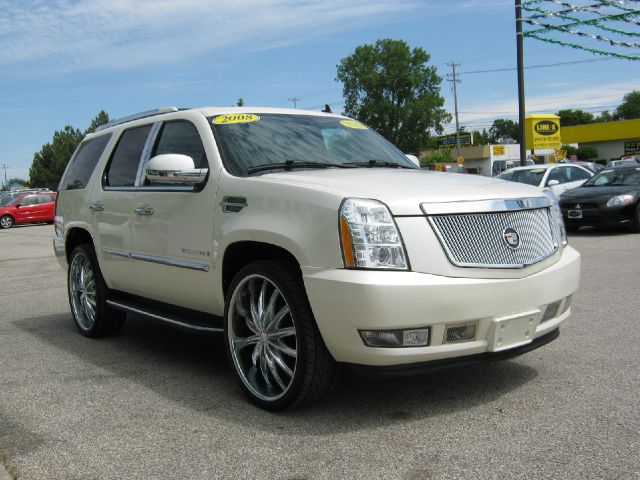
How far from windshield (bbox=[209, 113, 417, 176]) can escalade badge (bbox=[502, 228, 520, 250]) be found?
4.51 feet

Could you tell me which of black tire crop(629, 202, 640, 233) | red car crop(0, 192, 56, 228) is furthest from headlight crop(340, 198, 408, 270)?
red car crop(0, 192, 56, 228)

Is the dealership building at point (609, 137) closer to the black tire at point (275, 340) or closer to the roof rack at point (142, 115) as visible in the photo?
the roof rack at point (142, 115)

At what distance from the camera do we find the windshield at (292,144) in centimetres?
456

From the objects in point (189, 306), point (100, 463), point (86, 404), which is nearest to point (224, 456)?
point (100, 463)

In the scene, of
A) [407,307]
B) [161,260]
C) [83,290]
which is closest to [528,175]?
[83,290]

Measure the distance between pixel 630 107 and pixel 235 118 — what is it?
473ft

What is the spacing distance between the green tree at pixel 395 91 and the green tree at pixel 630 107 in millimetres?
67068

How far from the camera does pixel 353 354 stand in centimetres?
357

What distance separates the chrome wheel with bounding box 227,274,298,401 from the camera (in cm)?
395

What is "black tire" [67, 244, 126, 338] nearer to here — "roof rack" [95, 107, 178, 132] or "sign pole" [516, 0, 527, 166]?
"roof rack" [95, 107, 178, 132]

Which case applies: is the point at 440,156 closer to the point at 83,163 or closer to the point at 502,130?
the point at 502,130

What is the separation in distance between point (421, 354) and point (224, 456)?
1.09 metres

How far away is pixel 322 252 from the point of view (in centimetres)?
360

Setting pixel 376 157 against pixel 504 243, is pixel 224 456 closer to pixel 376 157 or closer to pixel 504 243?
pixel 504 243
